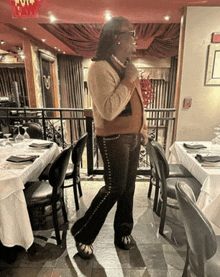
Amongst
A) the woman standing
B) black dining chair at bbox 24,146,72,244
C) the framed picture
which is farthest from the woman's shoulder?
the framed picture

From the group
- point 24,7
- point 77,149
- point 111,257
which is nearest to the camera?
point 111,257

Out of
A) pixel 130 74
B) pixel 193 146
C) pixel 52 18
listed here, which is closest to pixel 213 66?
pixel 193 146

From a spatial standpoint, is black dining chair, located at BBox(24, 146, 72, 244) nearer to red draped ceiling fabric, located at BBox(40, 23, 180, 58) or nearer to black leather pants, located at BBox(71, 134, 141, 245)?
black leather pants, located at BBox(71, 134, 141, 245)

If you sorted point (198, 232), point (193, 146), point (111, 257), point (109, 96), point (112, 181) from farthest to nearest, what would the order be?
1. point (193, 146)
2. point (111, 257)
3. point (112, 181)
4. point (109, 96)
5. point (198, 232)

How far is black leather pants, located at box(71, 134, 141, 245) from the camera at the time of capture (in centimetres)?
138

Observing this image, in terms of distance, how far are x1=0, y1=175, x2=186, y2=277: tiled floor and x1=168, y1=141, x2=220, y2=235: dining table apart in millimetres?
500

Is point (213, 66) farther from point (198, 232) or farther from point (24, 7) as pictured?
point (198, 232)

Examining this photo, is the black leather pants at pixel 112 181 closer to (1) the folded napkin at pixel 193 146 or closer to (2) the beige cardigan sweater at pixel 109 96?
(2) the beige cardigan sweater at pixel 109 96

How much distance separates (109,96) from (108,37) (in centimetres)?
35

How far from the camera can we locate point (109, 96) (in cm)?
124

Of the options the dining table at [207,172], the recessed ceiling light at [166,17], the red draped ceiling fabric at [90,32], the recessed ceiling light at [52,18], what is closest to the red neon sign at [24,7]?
the recessed ceiling light at [52,18]

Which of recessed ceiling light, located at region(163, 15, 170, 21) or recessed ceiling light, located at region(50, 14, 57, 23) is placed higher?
recessed ceiling light, located at region(50, 14, 57, 23)

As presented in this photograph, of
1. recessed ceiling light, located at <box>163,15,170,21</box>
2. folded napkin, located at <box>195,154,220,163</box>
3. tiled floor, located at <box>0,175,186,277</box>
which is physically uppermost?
recessed ceiling light, located at <box>163,15,170,21</box>

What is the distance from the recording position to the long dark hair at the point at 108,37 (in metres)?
1.23
